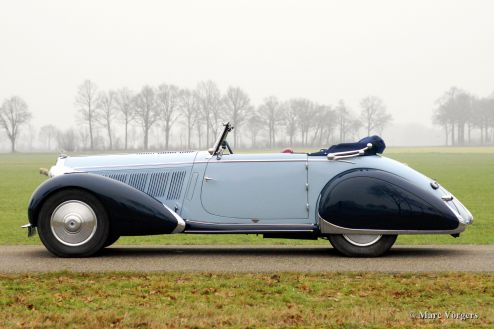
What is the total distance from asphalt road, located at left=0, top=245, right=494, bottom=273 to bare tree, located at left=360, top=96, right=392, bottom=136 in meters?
133

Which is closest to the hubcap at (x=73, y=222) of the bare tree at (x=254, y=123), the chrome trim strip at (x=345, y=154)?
the chrome trim strip at (x=345, y=154)

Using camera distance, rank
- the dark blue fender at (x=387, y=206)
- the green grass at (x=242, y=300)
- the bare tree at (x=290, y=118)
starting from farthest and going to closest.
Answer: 1. the bare tree at (x=290, y=118)
2. the dark blue fender at (x=387, y=206)
3. the green grass at (x=242, y=300)

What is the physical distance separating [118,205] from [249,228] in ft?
5.52

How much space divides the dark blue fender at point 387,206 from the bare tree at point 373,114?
13417 cm

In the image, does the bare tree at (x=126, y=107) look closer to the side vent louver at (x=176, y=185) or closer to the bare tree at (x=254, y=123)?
the bare tree at (x=254, y=123)

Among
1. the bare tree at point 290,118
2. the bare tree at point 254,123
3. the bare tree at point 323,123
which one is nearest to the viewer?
the bare tree at point 254,123

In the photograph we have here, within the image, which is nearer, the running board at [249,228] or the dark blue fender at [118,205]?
the dark blue fender at [118,205]

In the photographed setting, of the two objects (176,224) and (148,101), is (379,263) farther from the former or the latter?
(148,101)

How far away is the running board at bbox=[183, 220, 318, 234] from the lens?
9.16 meters

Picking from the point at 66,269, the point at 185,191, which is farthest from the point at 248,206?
the point at 66,269

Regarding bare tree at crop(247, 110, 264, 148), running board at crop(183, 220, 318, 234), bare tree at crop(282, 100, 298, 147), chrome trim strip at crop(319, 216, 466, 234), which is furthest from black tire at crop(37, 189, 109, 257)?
bare tree at crop(282, 100, 298, 147)

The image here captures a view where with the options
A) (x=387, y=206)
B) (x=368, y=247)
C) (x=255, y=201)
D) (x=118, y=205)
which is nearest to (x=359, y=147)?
(x=387, y=206)

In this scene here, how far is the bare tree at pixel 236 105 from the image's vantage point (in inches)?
4555

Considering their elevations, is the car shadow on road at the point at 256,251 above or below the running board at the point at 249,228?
below
